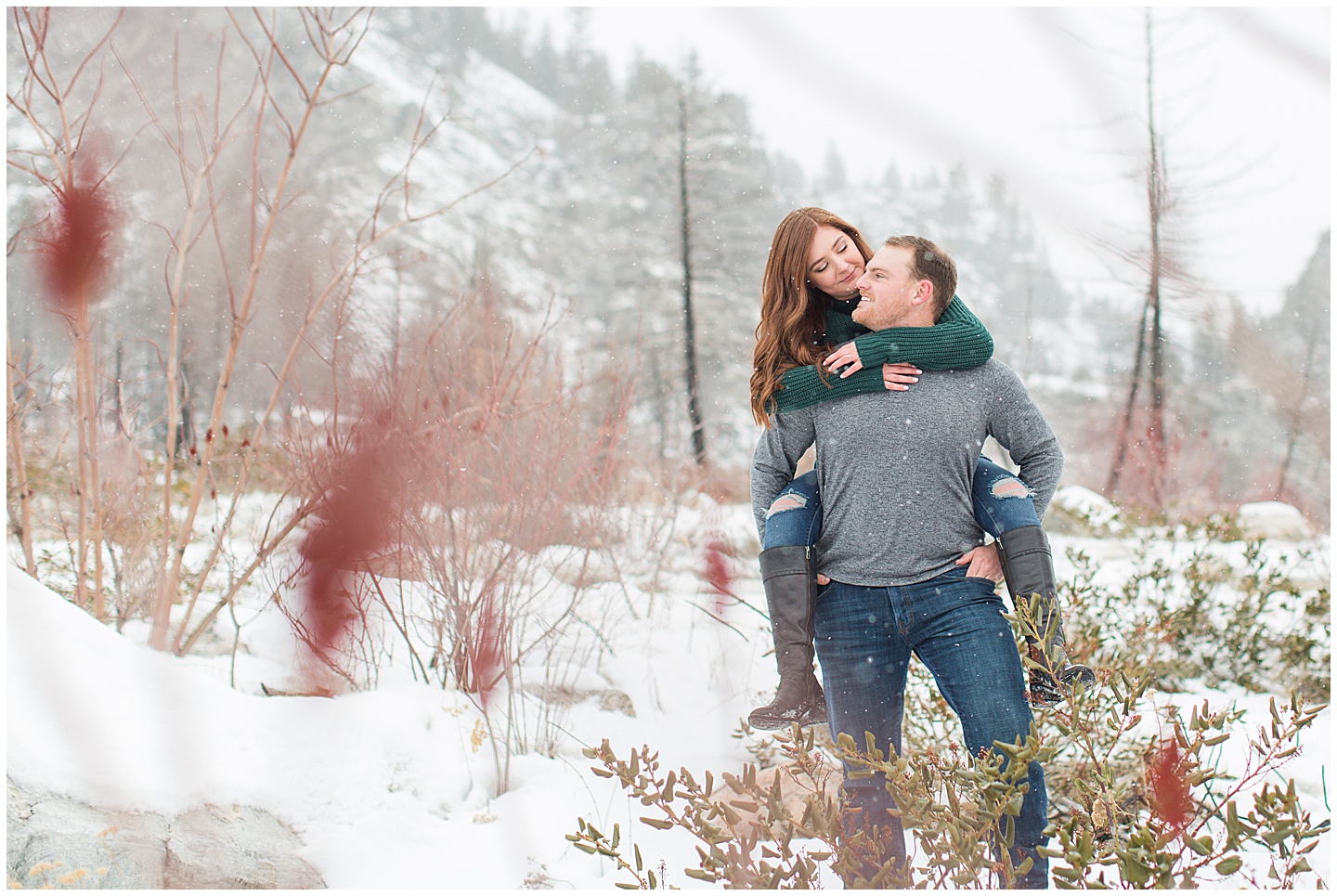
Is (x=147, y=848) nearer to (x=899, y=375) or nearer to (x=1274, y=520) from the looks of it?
(x=899, y=375)

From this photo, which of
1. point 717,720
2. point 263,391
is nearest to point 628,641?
point 717,720

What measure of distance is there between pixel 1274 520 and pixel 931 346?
6512 mm

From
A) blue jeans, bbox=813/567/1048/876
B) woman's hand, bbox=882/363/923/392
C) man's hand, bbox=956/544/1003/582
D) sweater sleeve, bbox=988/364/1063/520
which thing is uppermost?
woman's hand, bbox=882/363/923/392

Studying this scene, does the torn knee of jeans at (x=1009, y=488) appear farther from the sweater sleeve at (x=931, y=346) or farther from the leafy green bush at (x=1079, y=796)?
the leafy green bush at (x=1079, y=796)

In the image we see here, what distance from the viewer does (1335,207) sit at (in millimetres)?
1867

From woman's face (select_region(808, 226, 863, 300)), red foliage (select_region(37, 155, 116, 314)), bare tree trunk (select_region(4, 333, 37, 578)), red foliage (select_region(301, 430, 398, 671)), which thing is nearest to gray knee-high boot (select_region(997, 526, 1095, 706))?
woman's face (select_region(808, 226, 863, 300))

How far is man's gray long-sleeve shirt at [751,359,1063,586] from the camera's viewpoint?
6.16 feet

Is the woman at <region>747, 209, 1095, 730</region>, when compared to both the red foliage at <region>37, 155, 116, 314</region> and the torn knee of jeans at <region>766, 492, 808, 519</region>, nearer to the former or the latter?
the torn knee of jeans at <region>766, 492, 808, 519</region>

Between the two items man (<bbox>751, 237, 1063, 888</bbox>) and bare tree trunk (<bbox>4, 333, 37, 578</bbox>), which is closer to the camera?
man (<bbox>751, 237, 1063, 888</bbox>)

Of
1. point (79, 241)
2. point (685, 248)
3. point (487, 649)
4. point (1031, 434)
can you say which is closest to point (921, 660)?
point (1031, 434)

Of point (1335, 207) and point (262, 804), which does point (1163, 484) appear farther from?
point (262, 804)

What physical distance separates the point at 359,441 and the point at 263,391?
8.59 meters

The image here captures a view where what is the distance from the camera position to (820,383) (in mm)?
1973

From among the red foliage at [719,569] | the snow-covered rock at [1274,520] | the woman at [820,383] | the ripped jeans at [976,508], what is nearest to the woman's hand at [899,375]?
the woman at [820,383]
